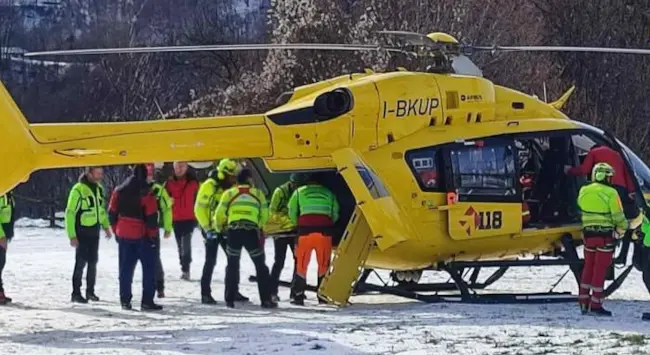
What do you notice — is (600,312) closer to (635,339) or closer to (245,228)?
(635,339)

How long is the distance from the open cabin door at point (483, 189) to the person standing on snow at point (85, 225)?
14.4ft

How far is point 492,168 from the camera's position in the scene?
1352 centimetres

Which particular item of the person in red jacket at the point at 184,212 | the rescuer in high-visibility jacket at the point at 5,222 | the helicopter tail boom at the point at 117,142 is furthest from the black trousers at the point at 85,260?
the person in red jacket at the point at 184,212

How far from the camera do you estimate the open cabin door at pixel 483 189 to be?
13312mm

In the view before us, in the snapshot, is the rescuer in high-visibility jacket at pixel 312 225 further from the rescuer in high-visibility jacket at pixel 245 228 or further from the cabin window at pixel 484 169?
the cabin window at pixel 484 169

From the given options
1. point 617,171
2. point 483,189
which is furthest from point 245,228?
point 617,171

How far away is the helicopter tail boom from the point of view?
11.5 m

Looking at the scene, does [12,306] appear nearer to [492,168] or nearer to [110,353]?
[110,353]

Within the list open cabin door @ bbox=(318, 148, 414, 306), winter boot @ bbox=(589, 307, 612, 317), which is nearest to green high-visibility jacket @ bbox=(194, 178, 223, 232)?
open cabin door @ bbox=(318, 148, 414, 306)

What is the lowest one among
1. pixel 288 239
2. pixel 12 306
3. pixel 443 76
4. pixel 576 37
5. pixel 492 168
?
pixel 12 306

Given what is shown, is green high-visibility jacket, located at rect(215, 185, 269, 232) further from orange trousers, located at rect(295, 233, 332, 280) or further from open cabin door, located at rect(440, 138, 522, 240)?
open cabin door, located at rect(440, 138, 522, 240)

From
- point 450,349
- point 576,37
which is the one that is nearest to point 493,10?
point 576,37

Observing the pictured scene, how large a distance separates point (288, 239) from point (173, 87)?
126ft

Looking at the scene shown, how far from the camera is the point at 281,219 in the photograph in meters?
14.4
